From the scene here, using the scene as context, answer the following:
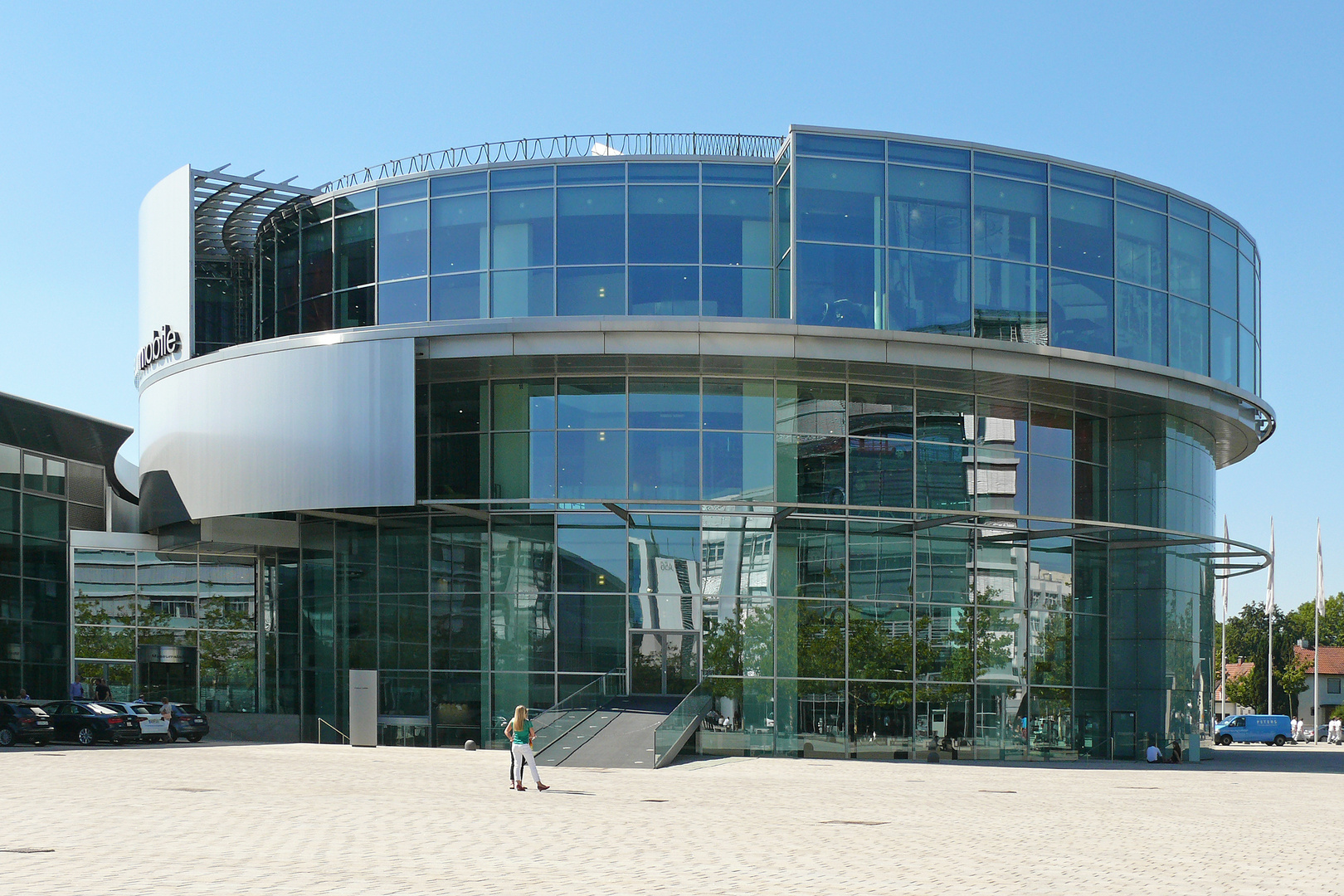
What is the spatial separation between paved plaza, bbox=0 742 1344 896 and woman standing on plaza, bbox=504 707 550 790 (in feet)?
1.29

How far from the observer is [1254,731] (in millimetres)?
73312

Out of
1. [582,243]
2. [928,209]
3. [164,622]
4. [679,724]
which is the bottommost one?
[679,724]

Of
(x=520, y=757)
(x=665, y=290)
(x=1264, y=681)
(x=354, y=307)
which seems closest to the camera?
(x=520, y=757)

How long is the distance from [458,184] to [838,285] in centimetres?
1104

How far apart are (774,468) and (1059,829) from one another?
19.0 meters

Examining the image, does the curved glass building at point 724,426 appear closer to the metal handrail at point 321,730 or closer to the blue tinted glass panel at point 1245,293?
the metal handrail at point 321,730

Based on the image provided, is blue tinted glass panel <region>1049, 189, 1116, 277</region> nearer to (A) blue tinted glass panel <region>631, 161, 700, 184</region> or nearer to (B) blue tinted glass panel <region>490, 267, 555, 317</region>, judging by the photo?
(A) blue tinted glass panel <region>631, 161, 700, 184</region>

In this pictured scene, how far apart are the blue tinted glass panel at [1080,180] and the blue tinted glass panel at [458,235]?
15.7m

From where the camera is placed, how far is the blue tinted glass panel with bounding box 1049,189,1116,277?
36.8 metres

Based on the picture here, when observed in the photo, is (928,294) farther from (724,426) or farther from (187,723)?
(187,723)

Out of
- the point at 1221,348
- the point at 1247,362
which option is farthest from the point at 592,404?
the point at 1247,362

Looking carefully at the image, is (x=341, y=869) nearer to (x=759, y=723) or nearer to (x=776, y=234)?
(x=759, y=723)

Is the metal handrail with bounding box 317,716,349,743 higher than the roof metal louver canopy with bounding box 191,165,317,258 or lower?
lower

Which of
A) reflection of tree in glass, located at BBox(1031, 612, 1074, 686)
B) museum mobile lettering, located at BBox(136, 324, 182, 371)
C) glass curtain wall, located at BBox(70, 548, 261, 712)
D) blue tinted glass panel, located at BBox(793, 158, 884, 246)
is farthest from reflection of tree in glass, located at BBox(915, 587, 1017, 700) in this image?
glass curtain wall, located at BBox(70, 548, 261, 712)
